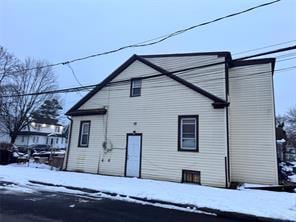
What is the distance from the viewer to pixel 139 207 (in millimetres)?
7184

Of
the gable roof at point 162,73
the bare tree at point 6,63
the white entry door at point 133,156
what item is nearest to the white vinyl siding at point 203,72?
the gable roof at point 162,73

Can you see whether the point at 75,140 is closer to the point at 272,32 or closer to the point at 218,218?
the point at 218,218

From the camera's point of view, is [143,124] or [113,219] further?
[143,124]

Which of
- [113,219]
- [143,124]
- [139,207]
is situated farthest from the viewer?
[143,124]

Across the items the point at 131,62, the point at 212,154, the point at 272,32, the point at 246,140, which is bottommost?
the point at 212,154

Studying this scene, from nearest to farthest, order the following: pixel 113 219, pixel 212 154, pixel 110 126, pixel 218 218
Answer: pixel 113 219 < pixel 218 218 < pixel 212 154 < pixel 110 126

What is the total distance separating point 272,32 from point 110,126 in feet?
36.1

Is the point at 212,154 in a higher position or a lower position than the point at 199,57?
lower

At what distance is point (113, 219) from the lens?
578 centimetres

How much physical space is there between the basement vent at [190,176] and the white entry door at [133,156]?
8.34ft

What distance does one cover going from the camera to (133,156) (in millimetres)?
13406

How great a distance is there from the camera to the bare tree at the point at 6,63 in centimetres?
2591

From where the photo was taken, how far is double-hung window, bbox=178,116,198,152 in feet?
39.4

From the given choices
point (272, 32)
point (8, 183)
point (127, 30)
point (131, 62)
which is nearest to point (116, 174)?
point (8, 183)
